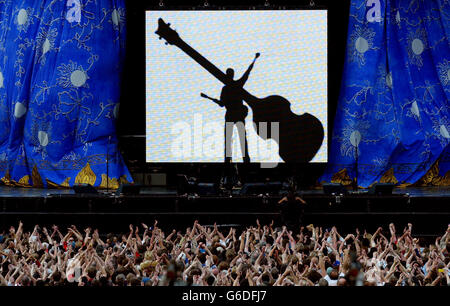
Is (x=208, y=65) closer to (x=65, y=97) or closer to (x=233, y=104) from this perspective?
(x=233, y=104)

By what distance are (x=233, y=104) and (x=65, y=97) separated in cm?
416

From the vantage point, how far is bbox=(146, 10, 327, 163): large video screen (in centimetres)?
1408

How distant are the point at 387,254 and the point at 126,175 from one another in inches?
362

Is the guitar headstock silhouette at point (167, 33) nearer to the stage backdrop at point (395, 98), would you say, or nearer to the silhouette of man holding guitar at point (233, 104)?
the silhouette of man holding guitar at point (233, 104)

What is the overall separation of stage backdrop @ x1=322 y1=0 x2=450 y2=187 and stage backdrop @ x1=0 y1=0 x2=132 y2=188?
224 inches

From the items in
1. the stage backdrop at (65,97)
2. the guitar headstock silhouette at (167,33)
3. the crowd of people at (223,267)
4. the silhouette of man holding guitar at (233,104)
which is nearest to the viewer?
the crowd of people at (223,267)

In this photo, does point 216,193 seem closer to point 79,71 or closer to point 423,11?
point 79,71

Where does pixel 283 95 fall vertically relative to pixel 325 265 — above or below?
above

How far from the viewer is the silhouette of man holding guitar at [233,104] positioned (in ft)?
46.1

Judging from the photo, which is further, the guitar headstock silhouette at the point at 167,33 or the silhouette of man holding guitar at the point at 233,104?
the guitar headstock silhouette at the point at 167,33

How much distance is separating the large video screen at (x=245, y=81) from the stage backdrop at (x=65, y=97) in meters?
1.21

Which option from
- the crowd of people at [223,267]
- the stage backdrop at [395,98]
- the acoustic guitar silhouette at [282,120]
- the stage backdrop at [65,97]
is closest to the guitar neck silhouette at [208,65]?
the acoustic guitar silhouette at [282,120]

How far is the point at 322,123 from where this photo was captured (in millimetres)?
14141
